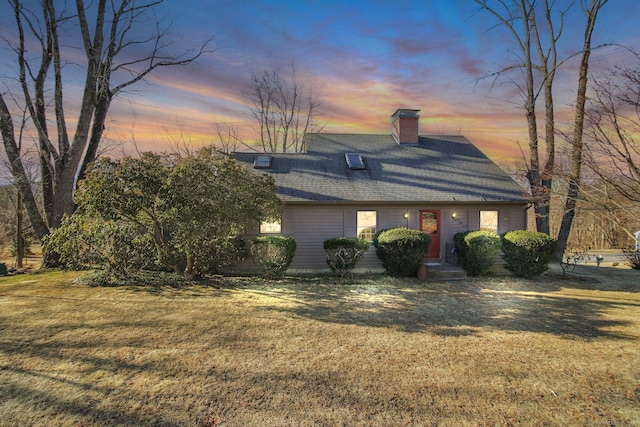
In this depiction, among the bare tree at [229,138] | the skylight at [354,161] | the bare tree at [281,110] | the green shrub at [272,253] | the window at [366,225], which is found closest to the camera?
the green shrub at [272,253]

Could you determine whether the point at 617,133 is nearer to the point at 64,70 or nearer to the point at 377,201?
the point at 377,201

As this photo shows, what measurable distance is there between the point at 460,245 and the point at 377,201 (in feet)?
10.1

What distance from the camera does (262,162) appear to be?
13.0 m

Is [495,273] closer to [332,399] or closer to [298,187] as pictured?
[298,187]

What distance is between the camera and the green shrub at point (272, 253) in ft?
31.8

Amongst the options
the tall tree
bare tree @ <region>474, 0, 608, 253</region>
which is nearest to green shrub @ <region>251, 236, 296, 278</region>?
the tall tree

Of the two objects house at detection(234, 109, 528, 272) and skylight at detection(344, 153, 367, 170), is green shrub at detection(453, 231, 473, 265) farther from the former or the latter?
skylight at detection(344, 153, 367, 170)

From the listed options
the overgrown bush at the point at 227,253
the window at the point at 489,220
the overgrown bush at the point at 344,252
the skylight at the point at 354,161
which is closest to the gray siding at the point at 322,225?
the overgrown bush at the point at 227,253

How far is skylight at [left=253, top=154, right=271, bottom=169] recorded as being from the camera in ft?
41.7

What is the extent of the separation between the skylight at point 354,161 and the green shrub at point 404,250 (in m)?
3.67

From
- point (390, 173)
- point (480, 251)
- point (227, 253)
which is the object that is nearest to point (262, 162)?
point (227, 253)

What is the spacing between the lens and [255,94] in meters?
26.8

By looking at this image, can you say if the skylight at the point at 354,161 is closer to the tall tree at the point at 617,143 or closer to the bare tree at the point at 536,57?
the bare tree at the point at 536,57

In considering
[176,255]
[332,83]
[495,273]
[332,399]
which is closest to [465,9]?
[332,83]
